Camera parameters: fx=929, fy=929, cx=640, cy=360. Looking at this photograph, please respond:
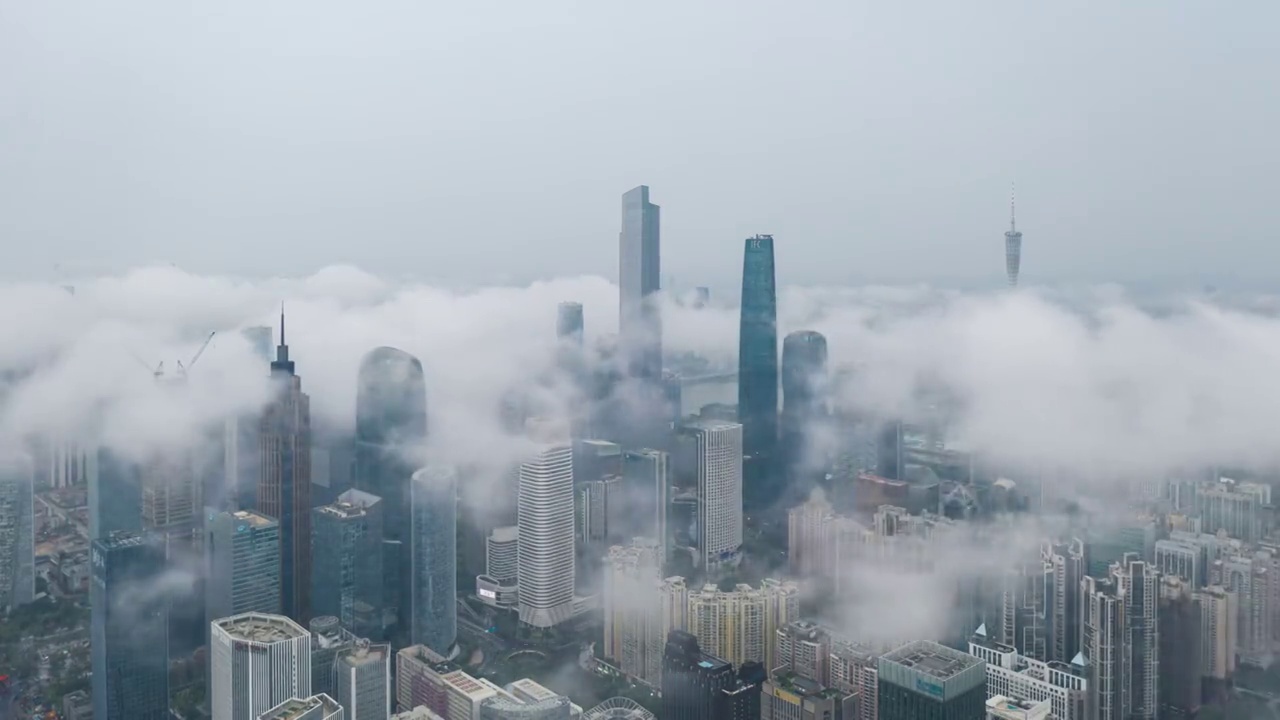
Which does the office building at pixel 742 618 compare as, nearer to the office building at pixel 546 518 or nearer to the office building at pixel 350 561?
the office building at pixel 546 518

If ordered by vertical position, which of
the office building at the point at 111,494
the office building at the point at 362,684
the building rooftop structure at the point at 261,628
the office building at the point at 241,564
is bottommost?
the office building at the point at 362,684

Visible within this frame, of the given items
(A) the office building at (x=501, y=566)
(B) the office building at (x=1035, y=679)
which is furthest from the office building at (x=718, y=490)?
(B) the office building at (x=1035, y=679)

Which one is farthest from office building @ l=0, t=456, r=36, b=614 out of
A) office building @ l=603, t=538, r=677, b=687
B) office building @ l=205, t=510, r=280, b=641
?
office building @ l=603, t=538, r=677, b=687

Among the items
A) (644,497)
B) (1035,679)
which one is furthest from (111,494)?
(1035,679)

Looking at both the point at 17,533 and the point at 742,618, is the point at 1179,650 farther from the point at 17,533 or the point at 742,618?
the point at 17,533

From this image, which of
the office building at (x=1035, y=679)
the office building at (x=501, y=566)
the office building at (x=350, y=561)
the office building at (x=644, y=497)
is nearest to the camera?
the office building at (x=1035, y=679)

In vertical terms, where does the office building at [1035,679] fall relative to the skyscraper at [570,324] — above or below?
below
